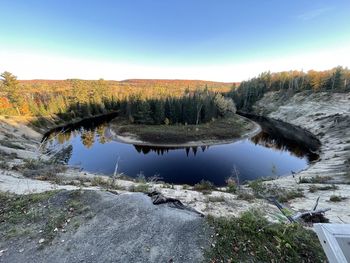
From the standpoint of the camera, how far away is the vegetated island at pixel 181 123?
54.3 meters

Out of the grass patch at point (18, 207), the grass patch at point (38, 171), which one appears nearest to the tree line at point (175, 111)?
the grass patch at point (38, 171)

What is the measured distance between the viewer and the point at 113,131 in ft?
208

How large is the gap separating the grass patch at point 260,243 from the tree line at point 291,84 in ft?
282

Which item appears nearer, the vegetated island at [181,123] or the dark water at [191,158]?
the dark water at [191,158]

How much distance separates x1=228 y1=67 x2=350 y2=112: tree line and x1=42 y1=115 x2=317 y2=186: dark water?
134 feet

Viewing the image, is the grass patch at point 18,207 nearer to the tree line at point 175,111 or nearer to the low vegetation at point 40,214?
the low vegetation at point 40,214

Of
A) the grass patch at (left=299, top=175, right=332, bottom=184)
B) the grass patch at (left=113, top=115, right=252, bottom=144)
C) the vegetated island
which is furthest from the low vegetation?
the grass patch at (left=113, top=115, right=252, bottom=144)

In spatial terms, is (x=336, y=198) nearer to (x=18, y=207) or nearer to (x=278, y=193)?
(x=278, y=193)

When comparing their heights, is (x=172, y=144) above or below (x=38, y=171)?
below

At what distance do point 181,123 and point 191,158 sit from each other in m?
27.6

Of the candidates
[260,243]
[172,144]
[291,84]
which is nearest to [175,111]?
[172,144]

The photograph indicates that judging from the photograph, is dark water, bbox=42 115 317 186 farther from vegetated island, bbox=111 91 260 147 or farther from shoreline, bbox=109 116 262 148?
vegetated island, bbox=111 91 260 147

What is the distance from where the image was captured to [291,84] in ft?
325

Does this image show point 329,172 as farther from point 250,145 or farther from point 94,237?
point 94,237
